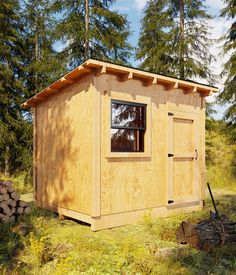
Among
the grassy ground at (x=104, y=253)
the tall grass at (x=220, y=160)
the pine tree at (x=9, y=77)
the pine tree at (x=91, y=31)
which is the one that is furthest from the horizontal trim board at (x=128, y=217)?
the pine tree at (x=91, y=31)

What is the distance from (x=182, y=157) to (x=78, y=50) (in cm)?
910

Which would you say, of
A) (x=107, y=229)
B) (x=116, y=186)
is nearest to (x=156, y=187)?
(x=116, y=186)

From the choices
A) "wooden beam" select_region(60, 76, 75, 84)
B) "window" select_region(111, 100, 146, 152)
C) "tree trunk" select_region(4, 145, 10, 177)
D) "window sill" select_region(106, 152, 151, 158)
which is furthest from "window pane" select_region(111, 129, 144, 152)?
"tree trunk" select_region(4, 145, 10, 177)

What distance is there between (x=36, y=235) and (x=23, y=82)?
1126cm

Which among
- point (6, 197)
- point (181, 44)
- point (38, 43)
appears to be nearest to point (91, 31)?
point (38, 43)

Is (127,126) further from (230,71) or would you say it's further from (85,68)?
(230,71)

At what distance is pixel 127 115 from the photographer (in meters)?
6.28

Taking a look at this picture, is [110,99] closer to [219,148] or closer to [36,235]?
[36,235]

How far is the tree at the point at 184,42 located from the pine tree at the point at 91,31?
2682 mm

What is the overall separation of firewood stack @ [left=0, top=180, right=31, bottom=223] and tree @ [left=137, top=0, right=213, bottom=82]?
11426mm

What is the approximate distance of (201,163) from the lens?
7.81 meters

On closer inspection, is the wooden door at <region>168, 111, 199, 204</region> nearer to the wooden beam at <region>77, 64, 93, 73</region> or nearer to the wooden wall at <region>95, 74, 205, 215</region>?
the wooden wall at <region>95, 74, 205, 215</region>

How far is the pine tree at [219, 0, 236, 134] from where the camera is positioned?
1445 centimetres

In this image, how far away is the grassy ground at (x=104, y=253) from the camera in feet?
12.3
